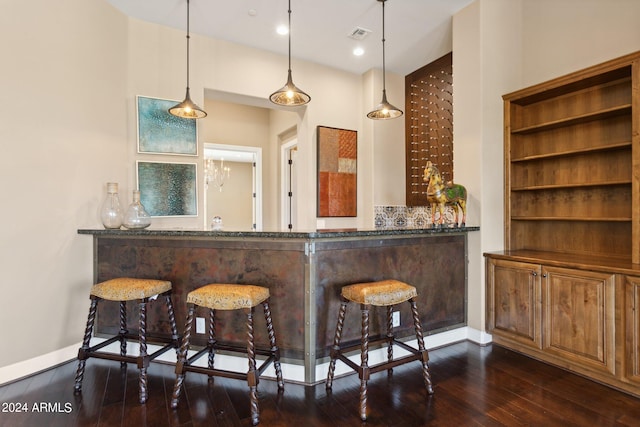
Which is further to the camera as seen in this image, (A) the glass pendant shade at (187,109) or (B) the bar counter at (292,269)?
(A) the glass pendant shade at (187,109)

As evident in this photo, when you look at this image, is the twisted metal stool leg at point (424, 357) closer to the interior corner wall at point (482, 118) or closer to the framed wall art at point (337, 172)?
the interior corner wall at point (482, 118)

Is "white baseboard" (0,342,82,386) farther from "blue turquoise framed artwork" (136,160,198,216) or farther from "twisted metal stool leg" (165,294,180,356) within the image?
"blue turquoise framed artwork" (136,160,198,216)

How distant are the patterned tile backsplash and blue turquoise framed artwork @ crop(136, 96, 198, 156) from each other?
2.43 metres

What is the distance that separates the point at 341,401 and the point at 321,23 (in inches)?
133

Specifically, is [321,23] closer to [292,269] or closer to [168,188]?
[168,188]

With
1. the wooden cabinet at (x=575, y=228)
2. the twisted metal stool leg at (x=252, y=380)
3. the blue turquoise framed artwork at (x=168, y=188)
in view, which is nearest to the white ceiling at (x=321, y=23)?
the wooden cabinet at (x=575, y=228)

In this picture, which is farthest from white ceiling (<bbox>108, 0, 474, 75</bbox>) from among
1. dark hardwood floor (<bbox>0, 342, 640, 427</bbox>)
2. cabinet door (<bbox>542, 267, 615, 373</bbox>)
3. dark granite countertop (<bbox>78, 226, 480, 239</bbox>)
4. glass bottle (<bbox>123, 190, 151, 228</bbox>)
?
dark hardwood floor (<bbox>0, 342, 640, 427</bbox>)

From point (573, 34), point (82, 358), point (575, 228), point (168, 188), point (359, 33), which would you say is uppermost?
point (359, 33)

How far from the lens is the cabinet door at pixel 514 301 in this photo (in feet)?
8.69

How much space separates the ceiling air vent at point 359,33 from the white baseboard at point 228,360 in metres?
3.10

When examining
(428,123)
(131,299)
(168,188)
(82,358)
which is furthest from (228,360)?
(428,123)

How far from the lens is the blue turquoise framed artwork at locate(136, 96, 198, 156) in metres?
3.31

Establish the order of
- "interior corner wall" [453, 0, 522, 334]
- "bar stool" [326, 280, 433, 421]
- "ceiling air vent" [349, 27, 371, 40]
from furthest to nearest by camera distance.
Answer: "ceiling air vent" [349, 27, 371, 40] → "interior corner wall" [453, 0, 522, 334] → "bar stool" [326, 280, 433, 421]

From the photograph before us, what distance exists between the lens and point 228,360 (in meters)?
2.43
